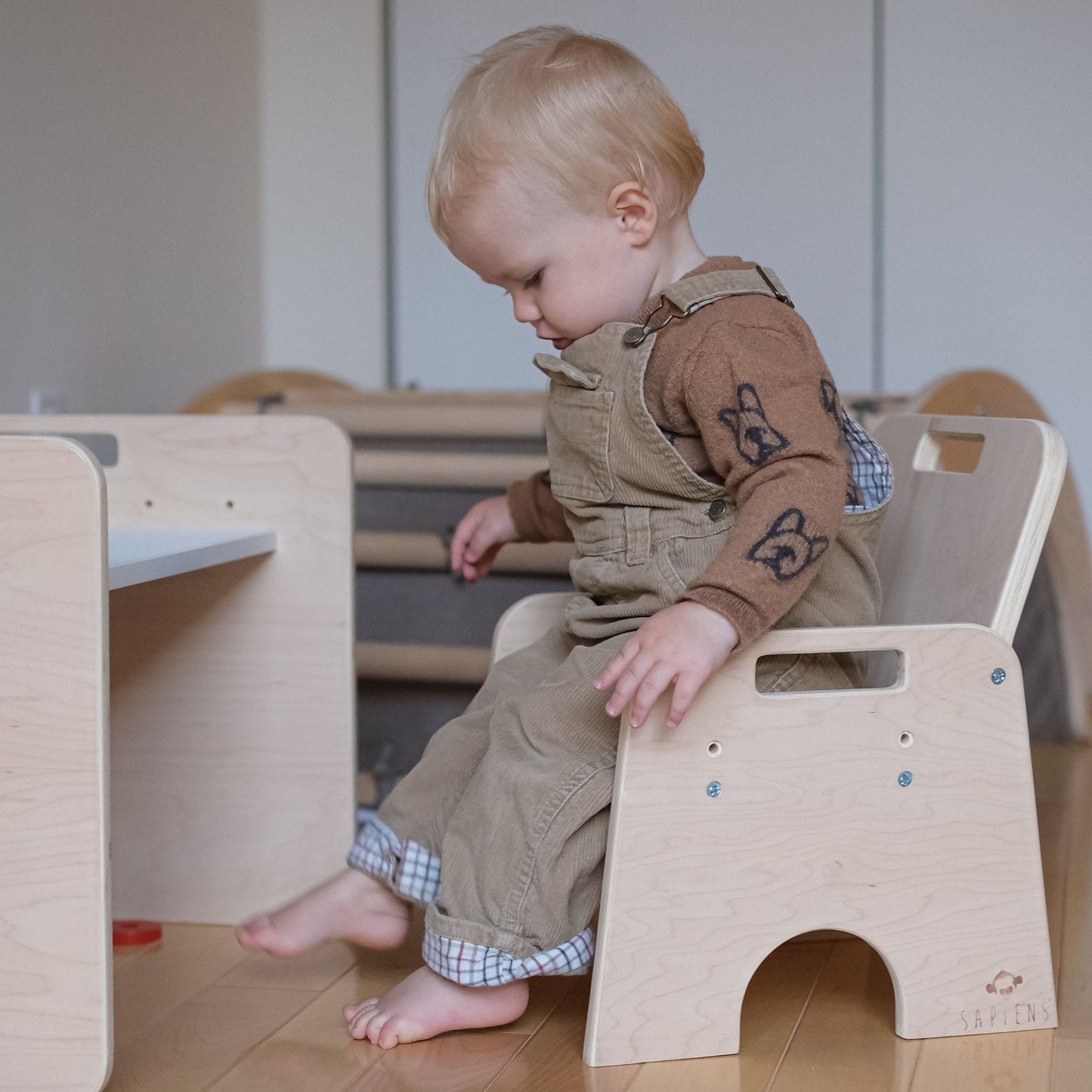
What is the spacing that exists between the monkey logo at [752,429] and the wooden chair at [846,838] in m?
0.13

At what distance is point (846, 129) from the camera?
8.70 feet

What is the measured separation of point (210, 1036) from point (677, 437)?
22.4 inches

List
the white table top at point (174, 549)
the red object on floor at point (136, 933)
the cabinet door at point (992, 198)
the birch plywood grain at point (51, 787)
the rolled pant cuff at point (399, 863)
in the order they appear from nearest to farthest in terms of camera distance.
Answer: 1. the birch plywood grain at point (51, 787)
2. the white table top at point (174, 549)
3. the rolled pant cuff at point (399, 863)
4. the red object on floor at point (136, 933)
5. the cabinet door at point (992, 198)

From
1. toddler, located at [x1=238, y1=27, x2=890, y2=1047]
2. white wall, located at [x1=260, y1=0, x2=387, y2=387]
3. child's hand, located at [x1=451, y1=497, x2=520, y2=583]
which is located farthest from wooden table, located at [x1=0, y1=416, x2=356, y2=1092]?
white wall, located at [x1=260, y1=0, x2=387, y2=387]

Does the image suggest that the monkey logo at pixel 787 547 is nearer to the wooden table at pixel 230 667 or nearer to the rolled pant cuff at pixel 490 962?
the rolled pant cuff at pixel 490 962

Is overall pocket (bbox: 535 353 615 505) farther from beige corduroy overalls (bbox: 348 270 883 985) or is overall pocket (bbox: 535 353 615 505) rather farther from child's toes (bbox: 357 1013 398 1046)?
child's toes (bbox: 357 1013 398 1046)

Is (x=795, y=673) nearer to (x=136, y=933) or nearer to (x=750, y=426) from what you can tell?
(x=750, y=426)

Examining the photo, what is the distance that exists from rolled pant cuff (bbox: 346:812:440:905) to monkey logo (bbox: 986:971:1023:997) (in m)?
0.42

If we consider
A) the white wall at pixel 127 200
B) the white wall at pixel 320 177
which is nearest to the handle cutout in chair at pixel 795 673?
the white wall at pixel 127 200

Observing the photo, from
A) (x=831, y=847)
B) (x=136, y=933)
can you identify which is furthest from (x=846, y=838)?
(x=136, y=933)

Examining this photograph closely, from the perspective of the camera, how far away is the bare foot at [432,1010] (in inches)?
38.0

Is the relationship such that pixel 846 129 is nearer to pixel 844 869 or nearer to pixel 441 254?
pixel 441 254

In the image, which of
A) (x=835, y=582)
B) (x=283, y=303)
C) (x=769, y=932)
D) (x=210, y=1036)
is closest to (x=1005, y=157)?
(x=283, y=303)

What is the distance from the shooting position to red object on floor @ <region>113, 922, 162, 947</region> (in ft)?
3.96
